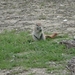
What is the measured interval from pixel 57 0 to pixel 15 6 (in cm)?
178

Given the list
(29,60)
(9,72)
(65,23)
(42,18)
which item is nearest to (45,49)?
(29,60)

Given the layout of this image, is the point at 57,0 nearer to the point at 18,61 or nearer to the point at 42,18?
the point at 42,18

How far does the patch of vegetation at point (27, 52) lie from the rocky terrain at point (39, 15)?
1135 mm

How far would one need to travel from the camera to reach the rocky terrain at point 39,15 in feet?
35.1

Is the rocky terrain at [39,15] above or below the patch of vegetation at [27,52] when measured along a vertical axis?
above

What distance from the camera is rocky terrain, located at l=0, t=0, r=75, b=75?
10.7 m

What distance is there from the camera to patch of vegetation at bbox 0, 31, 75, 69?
25.0 feet

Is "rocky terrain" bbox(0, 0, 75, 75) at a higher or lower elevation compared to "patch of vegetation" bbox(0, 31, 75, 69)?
higher

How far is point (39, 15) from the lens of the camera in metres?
12.2

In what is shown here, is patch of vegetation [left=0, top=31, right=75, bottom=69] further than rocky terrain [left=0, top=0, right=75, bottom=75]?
No

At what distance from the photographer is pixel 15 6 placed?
13.9m

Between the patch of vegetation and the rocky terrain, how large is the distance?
1.14 meters

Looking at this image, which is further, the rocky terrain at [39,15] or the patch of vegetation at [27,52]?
the rocky terrain at [39,15]

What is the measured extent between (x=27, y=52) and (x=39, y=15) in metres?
4.03
